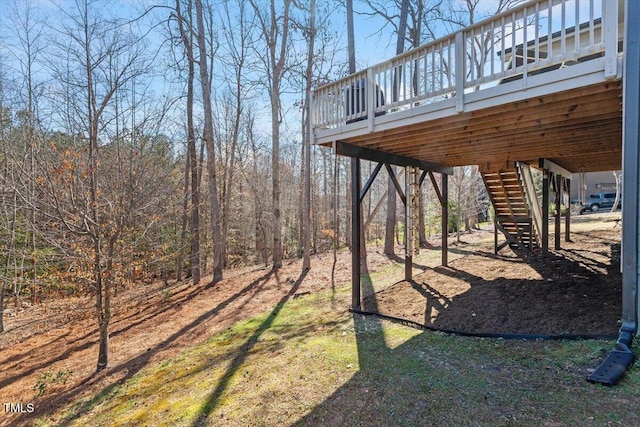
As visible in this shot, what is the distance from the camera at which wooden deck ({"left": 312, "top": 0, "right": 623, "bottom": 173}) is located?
9.71 ft

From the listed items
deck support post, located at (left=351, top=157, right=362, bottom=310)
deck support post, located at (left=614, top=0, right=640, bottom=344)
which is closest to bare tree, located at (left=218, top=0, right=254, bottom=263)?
deck support post, located at (left=351, top=157, right=362, bottom=310)

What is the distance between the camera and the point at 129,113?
18.5ft

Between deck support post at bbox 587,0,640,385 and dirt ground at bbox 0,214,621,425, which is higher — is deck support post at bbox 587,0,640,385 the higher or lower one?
the higher one

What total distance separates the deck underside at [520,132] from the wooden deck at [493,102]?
0.01 meters

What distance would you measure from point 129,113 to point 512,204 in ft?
27.2

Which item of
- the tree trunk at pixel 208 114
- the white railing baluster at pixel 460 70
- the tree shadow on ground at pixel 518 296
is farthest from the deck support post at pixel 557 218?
the tree trunk at pixel 208 114

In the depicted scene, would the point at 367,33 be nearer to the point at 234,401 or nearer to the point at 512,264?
the point at 512,264

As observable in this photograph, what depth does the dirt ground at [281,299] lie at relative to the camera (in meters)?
4.22

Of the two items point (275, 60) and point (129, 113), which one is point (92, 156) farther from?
point (275, 60)

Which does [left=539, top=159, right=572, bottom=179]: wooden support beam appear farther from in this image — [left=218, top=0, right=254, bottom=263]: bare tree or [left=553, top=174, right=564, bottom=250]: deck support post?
[left=218, top=0, right=254, bottom=263]: bare tree

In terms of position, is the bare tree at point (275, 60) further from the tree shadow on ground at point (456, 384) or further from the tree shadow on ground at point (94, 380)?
the tree shadow on ground at point (456, 384)

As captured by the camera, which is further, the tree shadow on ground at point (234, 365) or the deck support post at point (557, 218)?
the deck support post at point (557, 218)

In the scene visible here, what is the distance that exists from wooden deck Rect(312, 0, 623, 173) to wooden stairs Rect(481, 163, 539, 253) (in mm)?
1228

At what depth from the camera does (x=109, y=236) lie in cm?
475
